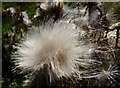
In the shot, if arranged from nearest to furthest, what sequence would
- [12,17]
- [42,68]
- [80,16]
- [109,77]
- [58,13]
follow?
[42,68]
[109,77]
[58,13]
[80,16]
[12,17]

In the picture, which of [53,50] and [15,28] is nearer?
[53,50]

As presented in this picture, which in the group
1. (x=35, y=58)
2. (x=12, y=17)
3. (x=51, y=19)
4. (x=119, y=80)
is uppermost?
(x=12, y=17)

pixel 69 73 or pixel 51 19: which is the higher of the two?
pixel 51 19

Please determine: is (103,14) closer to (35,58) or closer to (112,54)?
(112,54)

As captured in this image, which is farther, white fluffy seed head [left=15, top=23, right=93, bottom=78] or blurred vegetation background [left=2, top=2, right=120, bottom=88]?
blurred vegetation background [left=2, top=2, right=120, bottom=88]

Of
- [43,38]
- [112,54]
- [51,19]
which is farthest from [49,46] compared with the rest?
[112,54]
